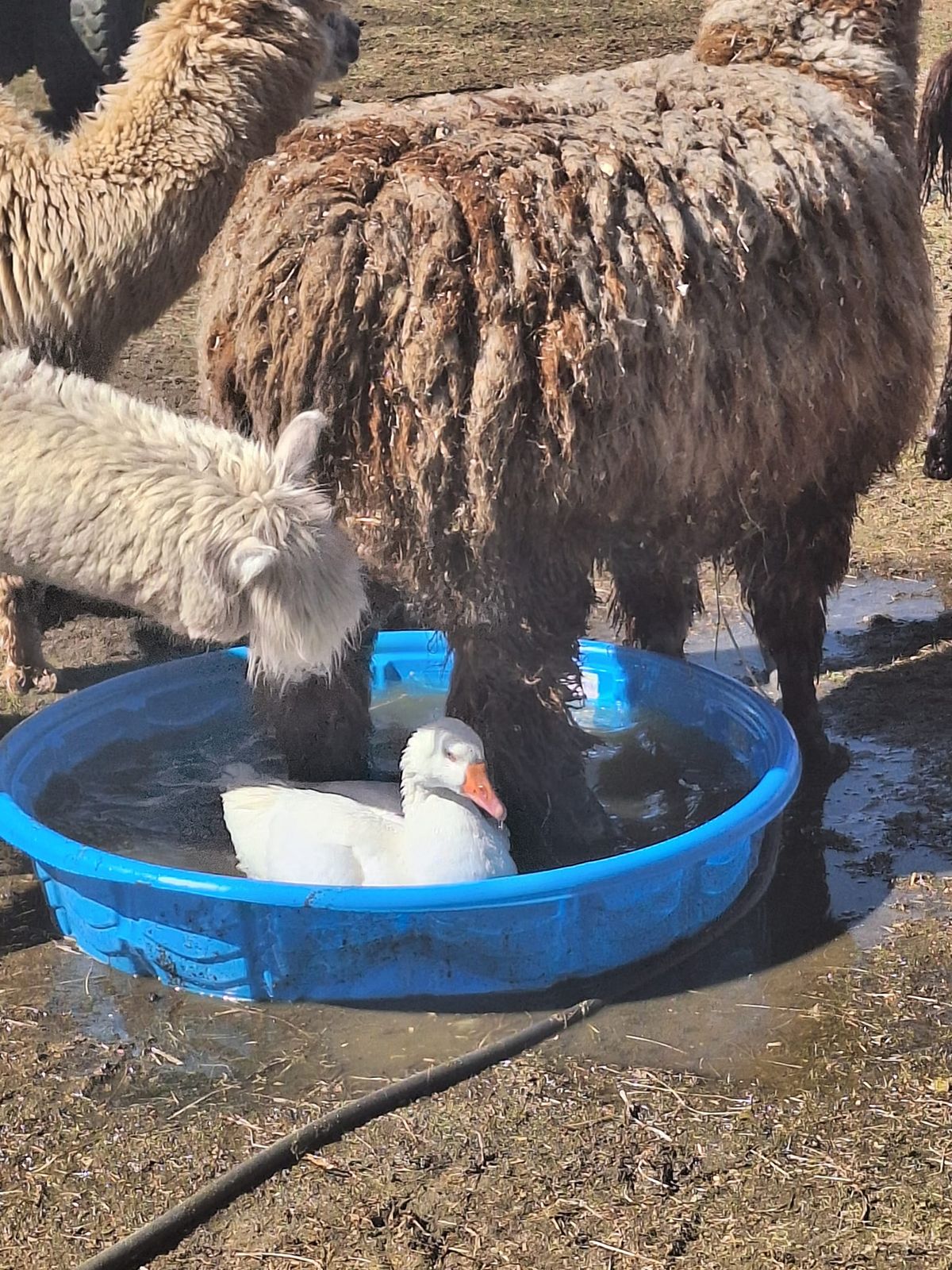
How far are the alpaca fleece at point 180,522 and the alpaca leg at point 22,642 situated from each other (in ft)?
5.27

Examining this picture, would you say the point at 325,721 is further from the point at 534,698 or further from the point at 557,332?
the point at 557,332

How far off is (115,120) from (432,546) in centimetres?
199

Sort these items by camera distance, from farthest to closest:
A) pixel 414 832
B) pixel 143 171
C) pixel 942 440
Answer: pixel 942 440 < pixel 143 171 < pixel 414 832

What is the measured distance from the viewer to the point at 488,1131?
2.68 m

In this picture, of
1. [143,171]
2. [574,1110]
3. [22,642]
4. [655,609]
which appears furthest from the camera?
[22,642]

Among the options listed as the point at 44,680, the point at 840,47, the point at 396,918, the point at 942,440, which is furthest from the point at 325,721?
the point at 942,440

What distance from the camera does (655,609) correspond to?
173 inches

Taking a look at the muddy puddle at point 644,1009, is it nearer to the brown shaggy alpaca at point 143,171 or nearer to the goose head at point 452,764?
the goose head at point 452,764

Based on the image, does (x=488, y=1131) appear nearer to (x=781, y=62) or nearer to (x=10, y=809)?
(x=10, y=809)

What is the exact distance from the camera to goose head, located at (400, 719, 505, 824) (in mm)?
3094

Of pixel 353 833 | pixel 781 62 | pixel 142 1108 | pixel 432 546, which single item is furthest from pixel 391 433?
pixel 781 62

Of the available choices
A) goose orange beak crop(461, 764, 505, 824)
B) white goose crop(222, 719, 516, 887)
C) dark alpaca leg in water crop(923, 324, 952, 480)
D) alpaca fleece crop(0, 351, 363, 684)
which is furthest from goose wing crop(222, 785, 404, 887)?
dark alpaca leg in water crop(923, 324, 952, 480)

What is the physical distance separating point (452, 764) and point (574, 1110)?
0.75 metres

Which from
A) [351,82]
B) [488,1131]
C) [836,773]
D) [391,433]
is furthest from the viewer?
[351,82]
